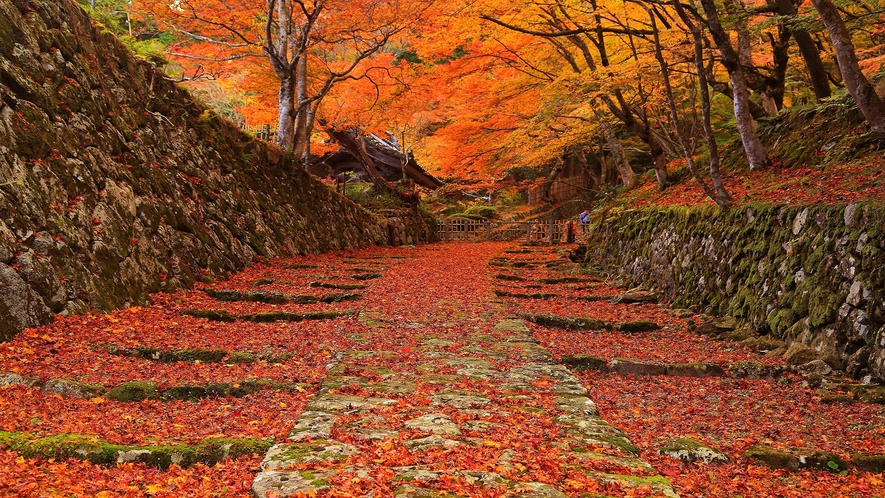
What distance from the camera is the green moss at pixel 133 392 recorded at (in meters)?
4.43

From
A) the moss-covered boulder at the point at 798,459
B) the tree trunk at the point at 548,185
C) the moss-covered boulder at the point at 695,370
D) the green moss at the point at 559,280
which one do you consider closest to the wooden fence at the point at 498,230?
the tree trunk at the point at 548,185

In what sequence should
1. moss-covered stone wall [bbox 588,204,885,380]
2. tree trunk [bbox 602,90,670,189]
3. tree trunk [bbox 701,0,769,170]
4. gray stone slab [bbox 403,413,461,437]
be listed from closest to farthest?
gray stone slab [bbox 403,413,461,437], moss-covered stone wall [bbox 588,204,885,380], tree trunk [bbox 701,0,769,170], tree trunk [bbox 602,90,670,189]

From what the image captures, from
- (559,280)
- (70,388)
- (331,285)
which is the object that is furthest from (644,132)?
(70,388)

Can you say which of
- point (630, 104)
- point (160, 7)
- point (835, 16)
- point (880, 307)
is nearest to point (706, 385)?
point (880, 307)

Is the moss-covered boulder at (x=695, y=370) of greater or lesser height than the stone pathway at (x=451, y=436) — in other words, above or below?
below

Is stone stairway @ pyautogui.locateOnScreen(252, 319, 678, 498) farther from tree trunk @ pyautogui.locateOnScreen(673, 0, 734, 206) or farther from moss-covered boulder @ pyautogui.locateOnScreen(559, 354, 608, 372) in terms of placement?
tree trunk @ pyautogui.locateOnScreen(673, 0, 734, 206)

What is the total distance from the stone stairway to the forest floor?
0.06ft

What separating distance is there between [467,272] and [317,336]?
25.0 ft

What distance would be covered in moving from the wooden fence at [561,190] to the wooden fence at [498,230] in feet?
8.87

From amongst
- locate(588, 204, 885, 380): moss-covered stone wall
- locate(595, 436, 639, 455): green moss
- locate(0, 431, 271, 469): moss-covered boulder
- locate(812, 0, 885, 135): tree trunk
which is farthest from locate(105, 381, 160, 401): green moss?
locate(812, 0, 885, 135): tree trunk

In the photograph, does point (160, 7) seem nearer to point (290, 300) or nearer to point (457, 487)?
point (290, 300)

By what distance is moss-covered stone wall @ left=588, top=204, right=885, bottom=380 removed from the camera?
5.43 m

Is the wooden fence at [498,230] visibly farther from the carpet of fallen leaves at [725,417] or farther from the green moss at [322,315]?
the carpet of fallen leaves at [725,417]

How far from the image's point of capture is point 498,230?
30.7 meters
